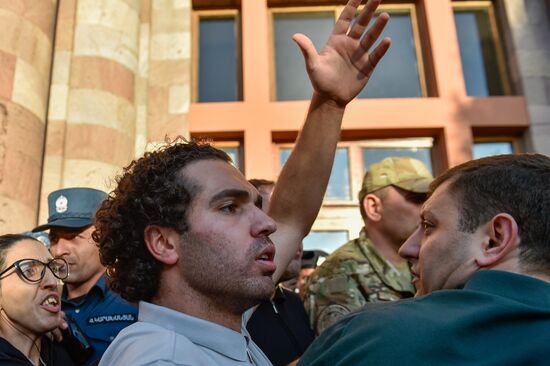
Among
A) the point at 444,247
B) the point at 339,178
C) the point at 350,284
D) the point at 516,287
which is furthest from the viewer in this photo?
the point at 339,178

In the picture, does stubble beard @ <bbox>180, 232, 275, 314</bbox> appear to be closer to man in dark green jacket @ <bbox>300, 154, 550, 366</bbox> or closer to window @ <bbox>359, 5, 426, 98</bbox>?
man in dark green jacket @ <bbox>300, 154, 550, 366</bbox>

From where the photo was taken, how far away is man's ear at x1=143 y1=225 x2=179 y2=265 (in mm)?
1833

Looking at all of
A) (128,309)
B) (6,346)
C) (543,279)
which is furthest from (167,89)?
(543,279)

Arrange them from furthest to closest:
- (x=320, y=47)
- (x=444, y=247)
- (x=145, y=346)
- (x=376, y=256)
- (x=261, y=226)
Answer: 1. (x=320, y=47)
2. (x=376, y=256)
3. (x=261, y=226)
4. (x=444, y=247)
5. (x=145, y=346)

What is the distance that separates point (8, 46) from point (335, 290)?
13.8ft

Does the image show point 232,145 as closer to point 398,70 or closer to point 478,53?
point 398,70

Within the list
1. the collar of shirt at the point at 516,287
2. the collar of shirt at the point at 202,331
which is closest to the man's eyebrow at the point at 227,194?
the collar of shirt at the point at 202,331

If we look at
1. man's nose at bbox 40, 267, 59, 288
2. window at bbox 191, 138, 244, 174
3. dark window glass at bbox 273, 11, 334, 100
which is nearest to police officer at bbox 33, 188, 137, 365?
man's nose at bbox 40, 267, 59, 288

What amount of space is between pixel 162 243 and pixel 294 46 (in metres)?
5.99

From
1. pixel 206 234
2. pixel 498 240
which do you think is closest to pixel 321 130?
pixel 206 234

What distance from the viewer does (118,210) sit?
6.70 ft

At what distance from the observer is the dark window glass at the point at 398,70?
7219 mm

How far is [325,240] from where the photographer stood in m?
6.42

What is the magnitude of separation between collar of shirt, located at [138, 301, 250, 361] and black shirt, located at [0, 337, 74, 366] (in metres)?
0.93
